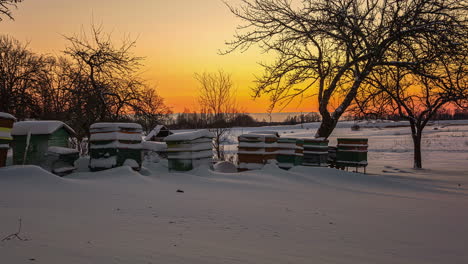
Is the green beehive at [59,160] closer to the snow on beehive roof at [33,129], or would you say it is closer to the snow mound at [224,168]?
the snow on beehive roof at [33,129]

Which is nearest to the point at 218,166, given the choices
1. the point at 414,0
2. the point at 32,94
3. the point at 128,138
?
the point at 128,138

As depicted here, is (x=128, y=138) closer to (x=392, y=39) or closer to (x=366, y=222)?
(x=366, y=222)

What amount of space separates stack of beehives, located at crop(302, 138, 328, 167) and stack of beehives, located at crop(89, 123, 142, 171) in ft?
19.1

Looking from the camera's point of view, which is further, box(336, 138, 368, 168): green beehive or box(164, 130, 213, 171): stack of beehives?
box(336, 138, 368, 168): green beehive

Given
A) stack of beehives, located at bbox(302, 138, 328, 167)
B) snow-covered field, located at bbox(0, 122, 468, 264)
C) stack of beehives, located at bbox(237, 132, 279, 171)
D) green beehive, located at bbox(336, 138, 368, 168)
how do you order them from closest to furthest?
Answer: snow-covered field, located at bbox(0, 122, 468, 264)
stack of beehives, located at bbox(237, 132, 279, 171)
stack of beehives, located at bbox(302, 138, 328, 167)
green beehive, located at bbox(336, 138, 368, 168)

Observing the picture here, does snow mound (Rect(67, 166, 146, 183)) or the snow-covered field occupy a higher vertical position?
snow mound (Rect(67, 166, 146, 183))

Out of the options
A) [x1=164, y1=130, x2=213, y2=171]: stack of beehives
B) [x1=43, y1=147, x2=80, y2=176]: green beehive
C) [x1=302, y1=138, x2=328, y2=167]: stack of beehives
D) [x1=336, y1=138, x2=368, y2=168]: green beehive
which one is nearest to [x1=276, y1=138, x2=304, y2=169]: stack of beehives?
[x1=302, y1=138, x2=328, y2=167]: stack of beehives

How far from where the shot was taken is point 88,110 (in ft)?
44.0

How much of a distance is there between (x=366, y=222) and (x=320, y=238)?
4.47 ft

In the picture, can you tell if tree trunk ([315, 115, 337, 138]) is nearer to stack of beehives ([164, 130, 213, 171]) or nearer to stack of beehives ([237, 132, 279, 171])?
stack of beehives ([237, 132, 279, 171])

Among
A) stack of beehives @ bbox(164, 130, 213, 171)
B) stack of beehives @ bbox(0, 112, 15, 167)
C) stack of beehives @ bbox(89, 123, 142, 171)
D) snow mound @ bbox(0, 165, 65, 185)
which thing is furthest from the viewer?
stack of beehives @ bbox(164, 130, 213, 171)

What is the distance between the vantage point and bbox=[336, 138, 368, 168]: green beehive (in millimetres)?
13117

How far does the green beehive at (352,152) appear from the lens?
1312 cm

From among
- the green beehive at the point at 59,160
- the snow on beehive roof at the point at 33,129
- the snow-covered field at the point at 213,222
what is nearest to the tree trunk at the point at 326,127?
the snow-covered field at the point at 213,222
